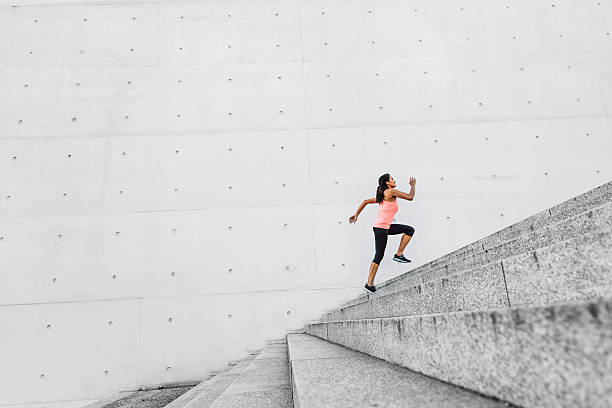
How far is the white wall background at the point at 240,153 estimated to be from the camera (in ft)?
16.2

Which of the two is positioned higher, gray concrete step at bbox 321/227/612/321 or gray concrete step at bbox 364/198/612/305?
gray concrete step at bbox 364/198/612/305

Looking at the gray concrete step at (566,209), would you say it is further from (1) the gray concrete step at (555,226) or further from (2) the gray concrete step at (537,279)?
(2) the gray concrete step at (537,279)

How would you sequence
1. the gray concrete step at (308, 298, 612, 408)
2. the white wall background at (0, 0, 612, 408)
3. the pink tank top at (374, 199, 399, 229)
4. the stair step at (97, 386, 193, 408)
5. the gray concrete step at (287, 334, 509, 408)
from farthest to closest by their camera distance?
1. the white wall background at (0, 0, 612, 408)
2. the pink tank top at (374, 199, 399, 229)
3. the stair step at (97, 386, 193, 408)
4. the gray concrete step at (287, 334, 509, 408)
5. the gray concrete step at (308, 298, 612, 408)

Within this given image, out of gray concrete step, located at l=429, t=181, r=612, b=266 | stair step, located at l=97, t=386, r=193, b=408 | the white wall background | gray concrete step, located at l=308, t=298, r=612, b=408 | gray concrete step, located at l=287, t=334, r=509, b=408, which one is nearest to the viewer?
gray concrete step, located at l=308, t=298, r=612, b=408

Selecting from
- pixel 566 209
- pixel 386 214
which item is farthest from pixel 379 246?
pixel 566 209

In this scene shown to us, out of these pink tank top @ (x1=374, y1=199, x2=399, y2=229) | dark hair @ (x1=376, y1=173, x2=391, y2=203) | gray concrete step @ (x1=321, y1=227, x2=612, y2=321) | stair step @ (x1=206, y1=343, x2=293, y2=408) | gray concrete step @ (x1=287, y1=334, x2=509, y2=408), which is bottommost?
stair step @ (x1=206, y1=343, x2=293, y2=408)

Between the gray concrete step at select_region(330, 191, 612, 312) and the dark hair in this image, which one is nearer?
the gray concrete step at select_region(330, 191, 612, 312)

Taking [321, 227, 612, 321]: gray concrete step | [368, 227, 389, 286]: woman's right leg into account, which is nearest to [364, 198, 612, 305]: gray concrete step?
[321, 227, 612, 321]: gray concrete step

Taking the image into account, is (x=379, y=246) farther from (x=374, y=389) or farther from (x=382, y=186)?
(x=374, y=389)

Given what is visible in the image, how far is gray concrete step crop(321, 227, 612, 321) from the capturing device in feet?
2.60

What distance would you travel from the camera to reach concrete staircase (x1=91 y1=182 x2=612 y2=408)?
0.46m

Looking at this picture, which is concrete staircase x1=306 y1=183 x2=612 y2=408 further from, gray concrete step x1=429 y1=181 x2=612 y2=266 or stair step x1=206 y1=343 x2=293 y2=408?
stair step x1=206 y1=343 x2=293 y2=408

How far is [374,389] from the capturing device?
874 millimetres

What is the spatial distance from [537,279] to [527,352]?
501mm
